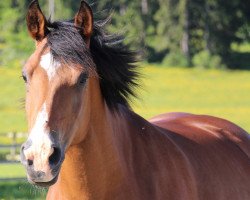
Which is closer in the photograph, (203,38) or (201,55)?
(201,55)

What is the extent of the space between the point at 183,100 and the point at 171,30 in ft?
64.0

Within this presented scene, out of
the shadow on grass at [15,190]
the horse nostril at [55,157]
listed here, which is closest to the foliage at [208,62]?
the shadow on grass at [15,190]

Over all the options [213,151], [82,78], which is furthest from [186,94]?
[82,78]

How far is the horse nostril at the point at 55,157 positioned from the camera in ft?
14.2

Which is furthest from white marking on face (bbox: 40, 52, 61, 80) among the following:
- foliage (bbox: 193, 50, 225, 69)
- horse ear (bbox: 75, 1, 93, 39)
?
foliage (bbox: 193, 50, 225, 69)

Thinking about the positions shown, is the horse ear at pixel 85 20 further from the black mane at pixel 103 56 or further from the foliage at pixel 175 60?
the foliage at pixel 175 60

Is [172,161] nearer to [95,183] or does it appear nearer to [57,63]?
[95,183]

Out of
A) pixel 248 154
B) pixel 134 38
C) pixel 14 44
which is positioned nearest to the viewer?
pixel 134 38

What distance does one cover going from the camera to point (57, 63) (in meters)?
4.60

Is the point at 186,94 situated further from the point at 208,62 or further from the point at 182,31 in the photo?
the point at 182,31

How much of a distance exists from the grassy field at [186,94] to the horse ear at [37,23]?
96.4ft

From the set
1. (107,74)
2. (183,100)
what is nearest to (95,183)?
(107,74)

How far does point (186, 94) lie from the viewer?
5150cm

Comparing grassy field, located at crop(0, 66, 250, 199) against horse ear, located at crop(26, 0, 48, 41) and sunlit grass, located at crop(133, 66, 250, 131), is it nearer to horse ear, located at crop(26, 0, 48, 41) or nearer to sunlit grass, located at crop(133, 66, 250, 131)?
sunlit grass, located at crop(133, 66, 250, 131)
